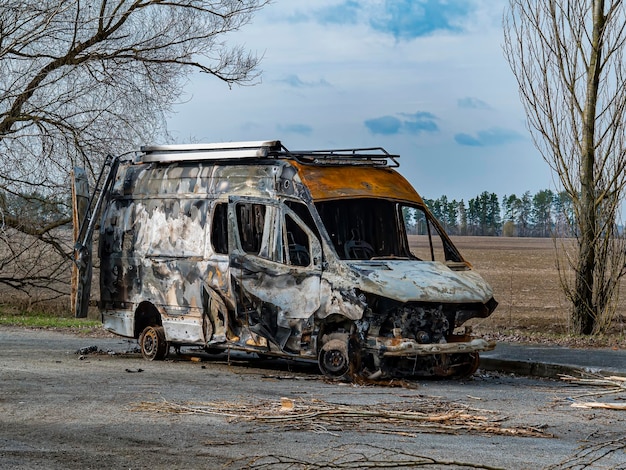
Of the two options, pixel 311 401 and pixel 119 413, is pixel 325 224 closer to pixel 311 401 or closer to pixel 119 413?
pixel 311 401

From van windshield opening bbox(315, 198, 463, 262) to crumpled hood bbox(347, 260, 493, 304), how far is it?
57 centimetres

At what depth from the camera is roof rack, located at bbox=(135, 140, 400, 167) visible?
1445 cm

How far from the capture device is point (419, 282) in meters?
13.1

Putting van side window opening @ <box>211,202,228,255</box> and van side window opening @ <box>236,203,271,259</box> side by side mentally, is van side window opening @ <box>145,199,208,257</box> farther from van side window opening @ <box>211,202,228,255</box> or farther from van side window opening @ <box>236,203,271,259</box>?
van side window opening @ <box>236,203,271,259</box>

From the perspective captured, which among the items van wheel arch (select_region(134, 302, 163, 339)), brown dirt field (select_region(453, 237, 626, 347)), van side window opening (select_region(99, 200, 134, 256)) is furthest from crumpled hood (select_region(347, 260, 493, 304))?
brown dirt field (select_region(453, 237, 626, 347))

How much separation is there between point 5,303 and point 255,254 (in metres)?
16.1

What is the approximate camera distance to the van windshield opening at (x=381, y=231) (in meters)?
14.2

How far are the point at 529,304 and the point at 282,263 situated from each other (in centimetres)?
2101

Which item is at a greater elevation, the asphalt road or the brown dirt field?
the brown dirt field

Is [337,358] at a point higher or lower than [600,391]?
higher

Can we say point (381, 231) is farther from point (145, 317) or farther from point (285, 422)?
point (285, 422)

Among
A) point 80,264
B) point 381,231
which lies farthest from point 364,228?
point 80,264

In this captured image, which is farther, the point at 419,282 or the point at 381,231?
the point at 381,231

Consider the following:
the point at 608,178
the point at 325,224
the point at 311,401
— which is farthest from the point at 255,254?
the point at 608,178
